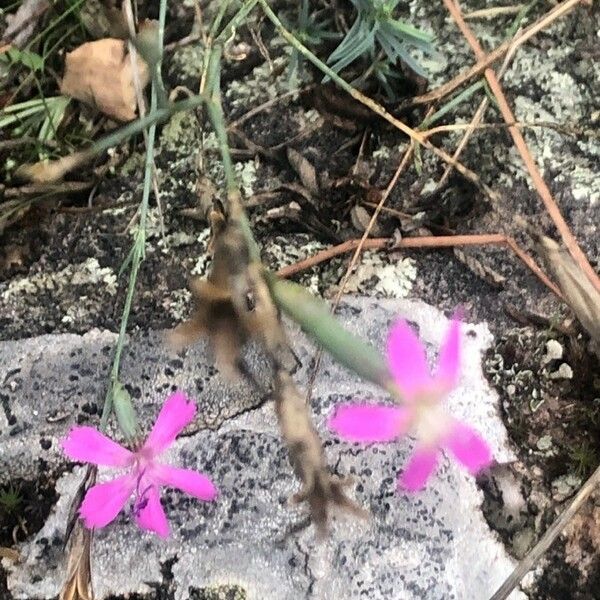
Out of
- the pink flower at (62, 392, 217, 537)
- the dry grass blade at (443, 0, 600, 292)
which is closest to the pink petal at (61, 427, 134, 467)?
the pink flower at (62, 392, 217, 537)

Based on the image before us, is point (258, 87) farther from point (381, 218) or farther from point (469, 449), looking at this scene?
point (469, 449)

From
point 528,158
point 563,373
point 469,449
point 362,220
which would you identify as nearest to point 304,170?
point 362,220

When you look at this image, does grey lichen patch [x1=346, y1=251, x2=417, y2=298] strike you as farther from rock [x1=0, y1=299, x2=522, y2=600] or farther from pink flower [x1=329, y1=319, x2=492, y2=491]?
pink flower [x1=329, y1=319, x2=492, y2=491]

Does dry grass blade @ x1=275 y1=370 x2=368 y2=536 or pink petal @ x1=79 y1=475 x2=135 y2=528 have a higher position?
dry grass blade @ x1=275 y1=370 x2=368 y2=536

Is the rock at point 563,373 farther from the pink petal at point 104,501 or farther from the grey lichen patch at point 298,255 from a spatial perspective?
the pink petal at point 104,501

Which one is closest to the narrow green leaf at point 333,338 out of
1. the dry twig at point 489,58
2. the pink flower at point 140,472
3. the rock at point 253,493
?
the pink flower at point 140,472

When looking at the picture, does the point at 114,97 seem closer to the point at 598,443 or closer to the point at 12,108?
the point at 12,108

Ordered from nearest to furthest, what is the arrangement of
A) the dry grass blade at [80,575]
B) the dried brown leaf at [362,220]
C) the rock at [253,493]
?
the dry grass blade at [80,575]
the rock at [253,493]
the dried brown leaf at [362,220]
